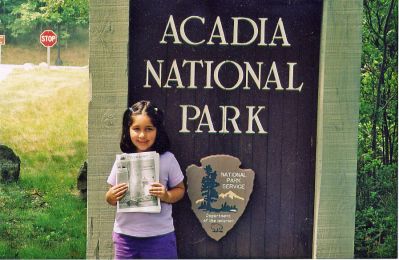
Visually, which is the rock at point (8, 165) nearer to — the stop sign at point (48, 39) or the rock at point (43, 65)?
the rock at point (43, 65)

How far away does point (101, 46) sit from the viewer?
4.67 metres

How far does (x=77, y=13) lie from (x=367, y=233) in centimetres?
375

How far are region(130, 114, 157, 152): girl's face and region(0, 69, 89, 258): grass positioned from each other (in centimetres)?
289

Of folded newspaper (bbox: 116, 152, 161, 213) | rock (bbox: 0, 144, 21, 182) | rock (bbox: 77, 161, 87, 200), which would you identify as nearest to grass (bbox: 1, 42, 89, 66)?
rock (bbox: 0, 144, 21, 182)

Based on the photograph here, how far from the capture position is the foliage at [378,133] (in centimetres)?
660

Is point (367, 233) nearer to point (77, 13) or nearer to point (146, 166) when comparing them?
point (146, 166)

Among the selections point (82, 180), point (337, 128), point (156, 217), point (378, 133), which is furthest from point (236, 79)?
point (82, 180)

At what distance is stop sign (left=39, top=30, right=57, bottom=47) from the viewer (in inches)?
279

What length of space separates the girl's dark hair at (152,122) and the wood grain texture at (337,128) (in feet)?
3.73

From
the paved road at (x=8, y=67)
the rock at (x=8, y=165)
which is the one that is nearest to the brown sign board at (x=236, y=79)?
the paved road at (x=8, y=67)

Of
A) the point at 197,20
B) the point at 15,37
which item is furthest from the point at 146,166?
the point at 15,37

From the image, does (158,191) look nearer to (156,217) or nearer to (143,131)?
(156,217)

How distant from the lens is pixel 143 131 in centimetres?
426

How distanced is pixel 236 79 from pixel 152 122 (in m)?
0.78
